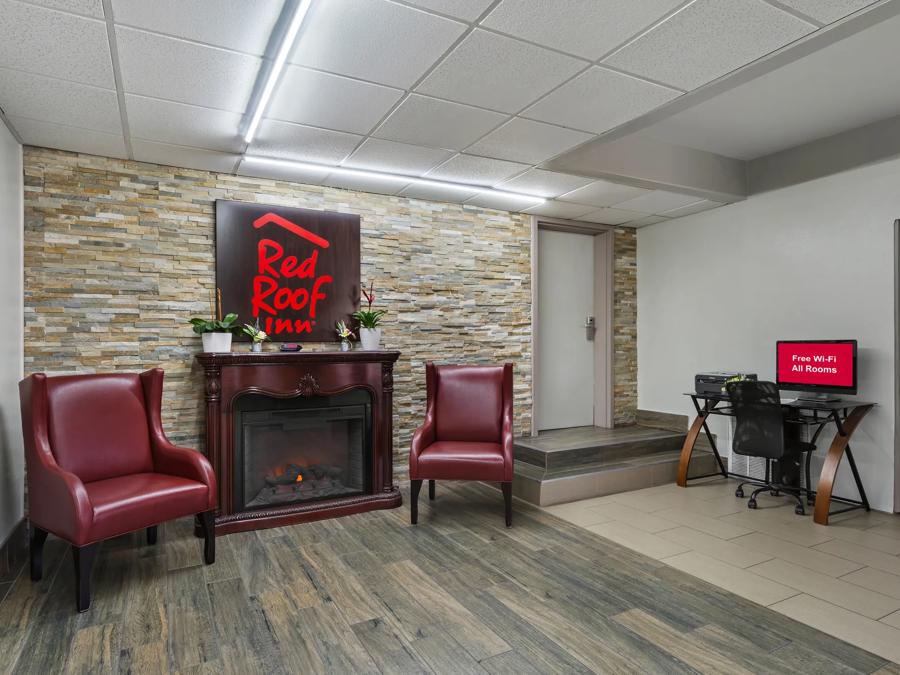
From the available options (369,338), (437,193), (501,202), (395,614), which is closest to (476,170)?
(437,193)

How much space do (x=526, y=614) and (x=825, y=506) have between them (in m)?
2.58

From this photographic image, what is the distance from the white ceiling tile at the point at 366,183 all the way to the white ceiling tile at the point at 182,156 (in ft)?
2.49

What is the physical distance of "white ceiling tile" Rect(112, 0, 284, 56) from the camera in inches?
84.5

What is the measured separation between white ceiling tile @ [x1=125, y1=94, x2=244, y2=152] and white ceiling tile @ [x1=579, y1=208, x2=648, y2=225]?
11.1 ft

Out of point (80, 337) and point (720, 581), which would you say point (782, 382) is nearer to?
point (720, 581)

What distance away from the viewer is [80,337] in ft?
12.1

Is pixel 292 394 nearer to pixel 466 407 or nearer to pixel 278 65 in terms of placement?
pixel 466 407

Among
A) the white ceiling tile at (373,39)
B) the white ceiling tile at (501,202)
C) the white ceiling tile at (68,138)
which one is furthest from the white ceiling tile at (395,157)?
the white ceiling tile at (68,138)

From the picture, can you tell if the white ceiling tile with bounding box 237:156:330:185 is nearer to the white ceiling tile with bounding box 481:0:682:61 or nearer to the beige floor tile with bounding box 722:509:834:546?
the white ceiling tile with bounding box 481:0:682:61

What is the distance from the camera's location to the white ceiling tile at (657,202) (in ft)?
15.9

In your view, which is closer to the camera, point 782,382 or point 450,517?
point 450,517

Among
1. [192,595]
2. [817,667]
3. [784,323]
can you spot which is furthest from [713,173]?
[192,595]

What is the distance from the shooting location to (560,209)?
5.34 m

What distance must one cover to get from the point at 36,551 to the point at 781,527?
4463 mm
